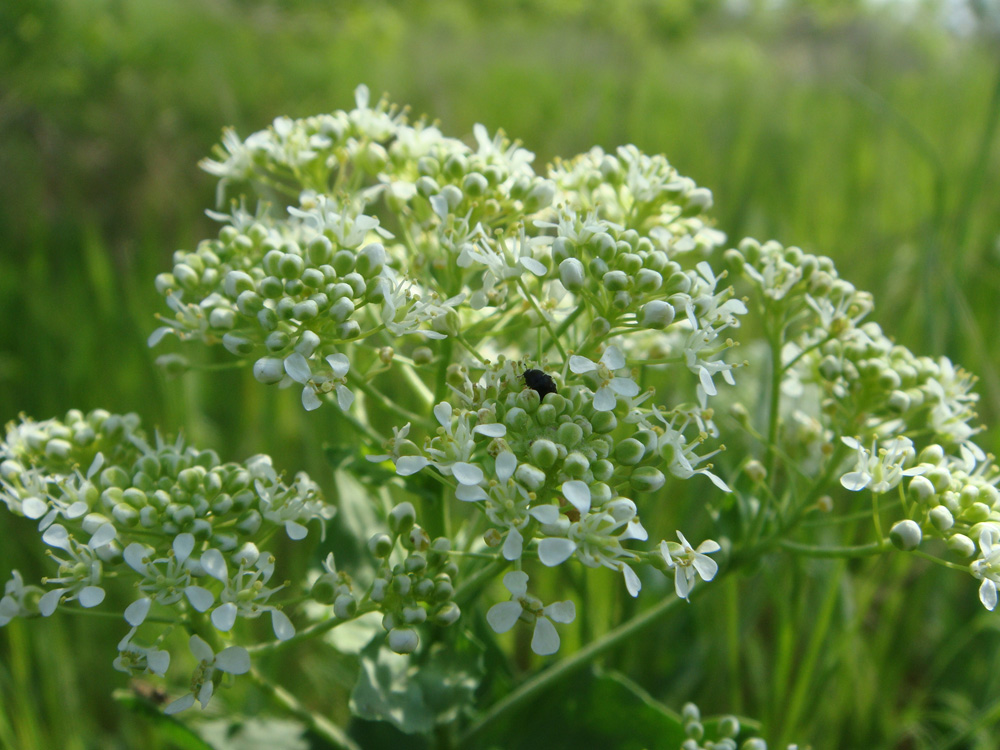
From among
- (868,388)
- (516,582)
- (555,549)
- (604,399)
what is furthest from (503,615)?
A: (868,388)

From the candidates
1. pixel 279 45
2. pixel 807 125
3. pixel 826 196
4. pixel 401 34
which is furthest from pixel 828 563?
pixel 401 34

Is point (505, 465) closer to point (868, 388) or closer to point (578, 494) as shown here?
point (578, 494)

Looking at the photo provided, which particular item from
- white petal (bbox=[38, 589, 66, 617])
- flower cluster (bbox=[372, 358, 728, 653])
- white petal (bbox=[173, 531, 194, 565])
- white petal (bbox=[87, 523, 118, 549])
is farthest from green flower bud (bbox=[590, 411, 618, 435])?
white petal (bbox=[38, 589, 66, 617])

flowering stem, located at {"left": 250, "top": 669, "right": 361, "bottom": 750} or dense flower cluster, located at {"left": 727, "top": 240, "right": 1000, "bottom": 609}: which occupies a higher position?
dense flower cluster, located at {"left": 727, "top": 240, "right": 1000, "bottom": 609}

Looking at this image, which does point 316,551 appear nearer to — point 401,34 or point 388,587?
point 388,587

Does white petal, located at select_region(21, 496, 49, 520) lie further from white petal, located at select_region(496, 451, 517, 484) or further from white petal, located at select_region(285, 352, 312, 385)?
white petal, located at select_region(496, 451, 517, 484)

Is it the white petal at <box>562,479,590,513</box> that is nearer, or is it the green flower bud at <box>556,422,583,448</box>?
the white petal at <box>562,479,590,513</box>
